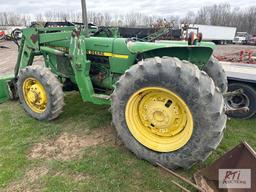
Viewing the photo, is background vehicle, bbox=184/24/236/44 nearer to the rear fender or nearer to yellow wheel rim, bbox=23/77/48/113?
the rear fender

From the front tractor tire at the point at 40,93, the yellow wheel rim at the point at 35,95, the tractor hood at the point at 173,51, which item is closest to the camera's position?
the tractor hood at the point at 173,51

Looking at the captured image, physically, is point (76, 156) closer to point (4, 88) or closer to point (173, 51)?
point (173, 51)

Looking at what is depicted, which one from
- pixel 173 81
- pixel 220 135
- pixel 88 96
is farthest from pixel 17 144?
pixel 220 135

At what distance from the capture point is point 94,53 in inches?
172

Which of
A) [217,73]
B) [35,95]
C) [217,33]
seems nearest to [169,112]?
[217,73]

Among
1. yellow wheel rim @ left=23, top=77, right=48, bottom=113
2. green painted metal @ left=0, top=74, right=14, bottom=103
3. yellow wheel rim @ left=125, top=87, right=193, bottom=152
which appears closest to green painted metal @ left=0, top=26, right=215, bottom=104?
yellow wheel rim @ left=23, top=77, right=48, bottom=113

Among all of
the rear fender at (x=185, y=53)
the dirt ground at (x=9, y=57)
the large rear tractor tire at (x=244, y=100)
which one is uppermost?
the rear fender at (x=185, y=53)

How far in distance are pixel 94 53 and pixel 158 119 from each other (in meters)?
1.77

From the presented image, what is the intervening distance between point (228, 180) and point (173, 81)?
1.17 meters

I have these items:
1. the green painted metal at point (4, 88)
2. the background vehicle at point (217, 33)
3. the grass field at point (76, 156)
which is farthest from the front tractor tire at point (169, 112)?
the background vehicle at point (217, 33)

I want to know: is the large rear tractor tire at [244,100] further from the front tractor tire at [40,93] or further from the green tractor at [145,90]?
the front tractor tire at [40,93]

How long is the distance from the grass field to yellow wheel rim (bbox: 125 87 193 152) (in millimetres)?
337

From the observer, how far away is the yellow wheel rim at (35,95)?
4457 millimetres

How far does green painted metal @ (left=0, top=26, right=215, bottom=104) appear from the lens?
149 inches
